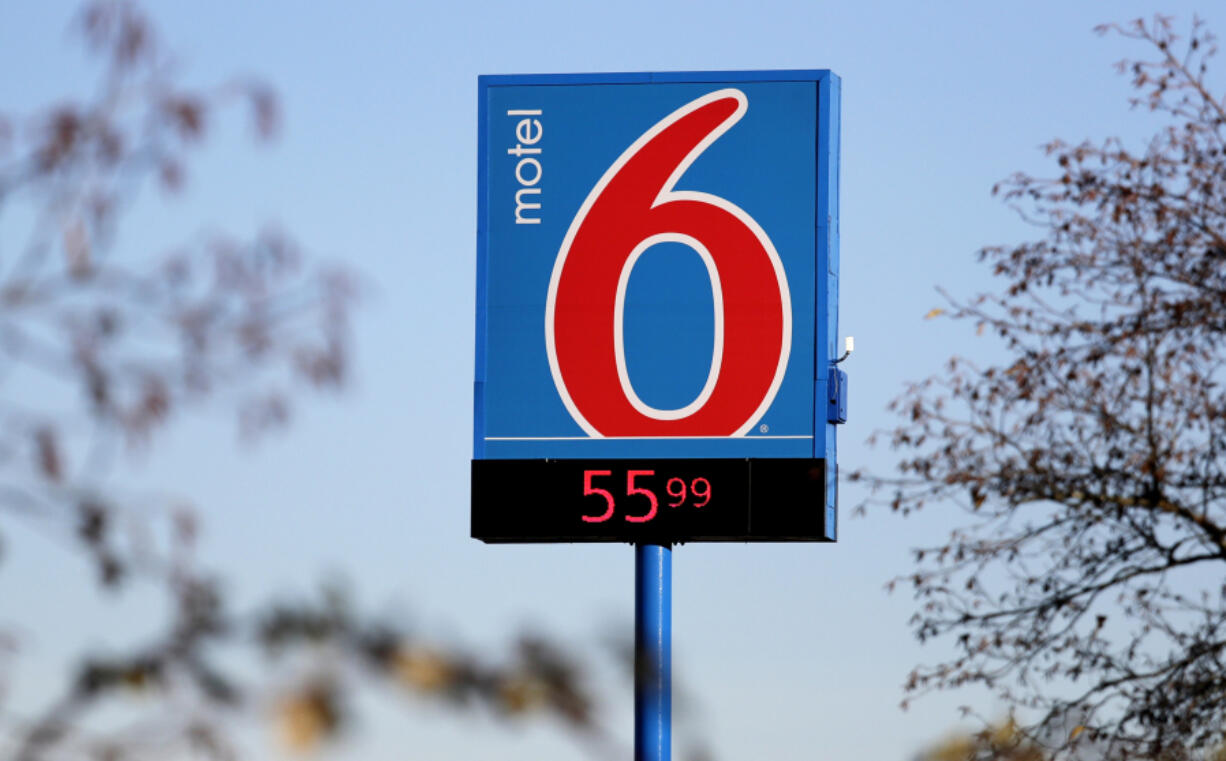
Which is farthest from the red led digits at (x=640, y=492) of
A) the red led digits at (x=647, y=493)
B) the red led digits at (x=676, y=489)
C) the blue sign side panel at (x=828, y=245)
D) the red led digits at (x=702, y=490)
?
the blue sign side panel at (x=828, y=245)

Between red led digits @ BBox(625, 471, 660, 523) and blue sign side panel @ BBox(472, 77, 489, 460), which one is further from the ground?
blue sign side panel @ BBox(472, 77, 489, 460)

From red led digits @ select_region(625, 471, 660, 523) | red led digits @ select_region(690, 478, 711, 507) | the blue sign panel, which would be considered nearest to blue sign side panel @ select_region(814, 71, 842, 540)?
the blue sign panel

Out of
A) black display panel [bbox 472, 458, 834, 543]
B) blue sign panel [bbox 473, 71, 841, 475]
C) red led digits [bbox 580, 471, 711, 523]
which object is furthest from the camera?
blue sign panel [bbox 473, 71, 841, 475]

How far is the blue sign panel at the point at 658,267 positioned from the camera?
1593 centimetres

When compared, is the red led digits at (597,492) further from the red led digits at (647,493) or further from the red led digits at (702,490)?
the red led digits at (702,490)

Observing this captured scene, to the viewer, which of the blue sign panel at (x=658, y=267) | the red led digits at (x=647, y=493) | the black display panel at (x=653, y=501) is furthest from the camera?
the blue sign panel at (x=658, y=267)

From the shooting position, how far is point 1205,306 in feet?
33.9

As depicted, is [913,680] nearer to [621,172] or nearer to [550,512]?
[550,512]

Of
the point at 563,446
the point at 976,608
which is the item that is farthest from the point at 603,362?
the point at 976,608

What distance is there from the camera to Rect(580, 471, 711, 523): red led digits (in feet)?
51.1

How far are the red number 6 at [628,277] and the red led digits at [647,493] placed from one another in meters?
0.36

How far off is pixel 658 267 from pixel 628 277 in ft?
0.82

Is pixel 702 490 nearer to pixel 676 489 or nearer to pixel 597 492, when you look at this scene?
pixel 676 489

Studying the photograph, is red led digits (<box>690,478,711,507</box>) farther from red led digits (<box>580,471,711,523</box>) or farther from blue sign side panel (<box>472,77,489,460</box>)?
blue sign side panel (<box>472,77,489,460</box>)
